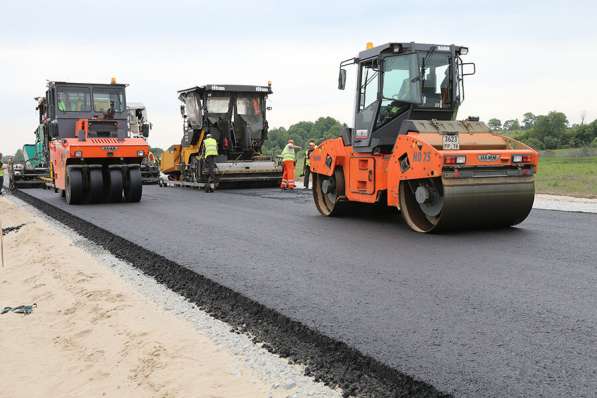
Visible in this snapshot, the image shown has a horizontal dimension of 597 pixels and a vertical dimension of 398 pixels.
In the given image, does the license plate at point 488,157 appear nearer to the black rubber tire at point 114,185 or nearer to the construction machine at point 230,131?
the black rubber tire at point 114,185

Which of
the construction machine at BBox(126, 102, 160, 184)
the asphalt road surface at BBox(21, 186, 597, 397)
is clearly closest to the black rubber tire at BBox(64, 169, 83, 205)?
the asphalt road surface at BBox(21, 186, 597, 397)

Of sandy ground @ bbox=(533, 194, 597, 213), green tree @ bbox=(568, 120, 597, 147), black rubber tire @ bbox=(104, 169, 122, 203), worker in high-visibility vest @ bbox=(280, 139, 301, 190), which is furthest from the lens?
green tree @ bbox=(568, 120, 597, 147)

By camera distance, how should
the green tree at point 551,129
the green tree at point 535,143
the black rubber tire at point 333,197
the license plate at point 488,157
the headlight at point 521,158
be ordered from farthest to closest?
the green tree at point 551,129
the green tree at point 535,143
the black rubber tire at point 333,197
the headlight at point 521,158
the license plate at point 488,157

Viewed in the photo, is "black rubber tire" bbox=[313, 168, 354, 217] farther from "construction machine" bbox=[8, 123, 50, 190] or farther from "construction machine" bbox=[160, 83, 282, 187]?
"construction machine" bbox=[8, 123, 50, 190]

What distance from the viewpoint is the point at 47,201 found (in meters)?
14.6

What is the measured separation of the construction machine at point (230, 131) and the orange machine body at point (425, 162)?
332 inches

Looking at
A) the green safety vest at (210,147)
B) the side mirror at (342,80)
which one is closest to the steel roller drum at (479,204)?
the side mirror at (342,80)

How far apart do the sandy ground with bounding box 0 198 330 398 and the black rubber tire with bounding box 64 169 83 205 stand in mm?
6626

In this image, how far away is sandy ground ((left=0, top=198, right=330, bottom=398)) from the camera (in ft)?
11.5

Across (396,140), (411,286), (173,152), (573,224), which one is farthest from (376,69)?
(173,152)

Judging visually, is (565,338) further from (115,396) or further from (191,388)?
(115,396)

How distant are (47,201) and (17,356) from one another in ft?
35.9

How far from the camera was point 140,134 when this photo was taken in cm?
2247

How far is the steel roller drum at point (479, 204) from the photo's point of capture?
23.6ft
